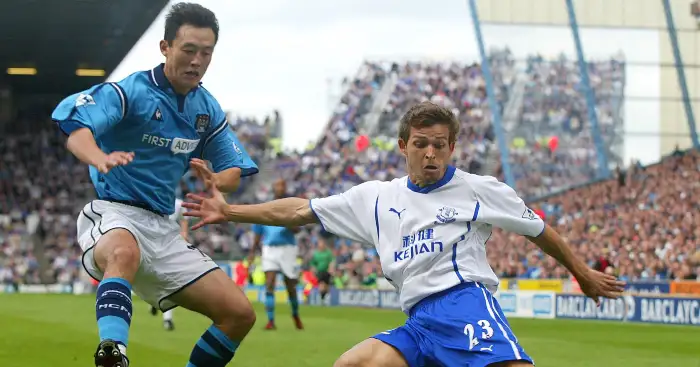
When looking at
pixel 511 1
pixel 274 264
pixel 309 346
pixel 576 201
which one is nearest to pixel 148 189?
pixel 309 346

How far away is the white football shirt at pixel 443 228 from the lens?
20.1 feet

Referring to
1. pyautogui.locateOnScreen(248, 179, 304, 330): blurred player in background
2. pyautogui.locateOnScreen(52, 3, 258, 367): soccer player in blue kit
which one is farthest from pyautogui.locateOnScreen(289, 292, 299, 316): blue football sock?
pyautogui.locateOnScreen(52, 3, 258, 367): soccer player in blue kit

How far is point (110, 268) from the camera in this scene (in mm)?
6688

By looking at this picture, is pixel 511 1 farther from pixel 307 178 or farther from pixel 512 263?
pixel 307 178

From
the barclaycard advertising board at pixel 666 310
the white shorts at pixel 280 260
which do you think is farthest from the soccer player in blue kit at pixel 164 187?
the barclaycard advertising board at pixel 666 310

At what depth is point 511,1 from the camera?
33.3 meters

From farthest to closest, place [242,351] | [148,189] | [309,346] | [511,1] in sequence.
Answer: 1. [511,1]
2. [309,346]
3. [242,351]
4. [148,189]

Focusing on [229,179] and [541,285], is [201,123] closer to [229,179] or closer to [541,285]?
[229,179]

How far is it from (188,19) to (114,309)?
1880 millimetres

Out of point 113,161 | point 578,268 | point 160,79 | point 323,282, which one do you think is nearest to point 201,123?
point 160,79

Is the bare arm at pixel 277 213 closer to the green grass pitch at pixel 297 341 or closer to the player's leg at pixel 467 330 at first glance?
the player's leg at pixel 467 330

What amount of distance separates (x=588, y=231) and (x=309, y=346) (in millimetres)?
16006

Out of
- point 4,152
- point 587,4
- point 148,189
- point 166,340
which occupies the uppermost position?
point 587,4

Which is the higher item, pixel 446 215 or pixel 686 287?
pixel 446 215
